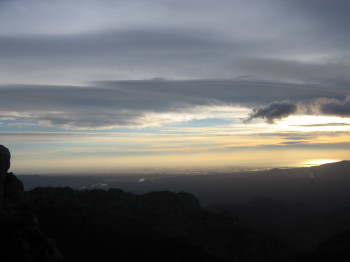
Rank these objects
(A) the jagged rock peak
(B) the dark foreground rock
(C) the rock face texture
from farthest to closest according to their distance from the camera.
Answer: (B) the dark foreground rock, (A) the jagged rock peak, (C) the rock face texture

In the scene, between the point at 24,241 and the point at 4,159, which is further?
the point at 4,159

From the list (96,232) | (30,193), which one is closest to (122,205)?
(30,193)

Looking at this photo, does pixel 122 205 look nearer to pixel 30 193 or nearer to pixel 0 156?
pixel 30 193

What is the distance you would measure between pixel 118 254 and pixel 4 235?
97.8ft

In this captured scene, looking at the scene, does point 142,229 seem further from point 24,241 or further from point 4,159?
point 24,241

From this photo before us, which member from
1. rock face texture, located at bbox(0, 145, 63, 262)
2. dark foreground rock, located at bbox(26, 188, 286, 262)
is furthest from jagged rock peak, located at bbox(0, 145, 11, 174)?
dark foreground rock, located at bbox(26, 188, 286, 262)

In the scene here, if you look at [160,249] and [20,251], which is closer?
[20,251]

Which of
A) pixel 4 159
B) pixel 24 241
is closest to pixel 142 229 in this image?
pixel 4 159

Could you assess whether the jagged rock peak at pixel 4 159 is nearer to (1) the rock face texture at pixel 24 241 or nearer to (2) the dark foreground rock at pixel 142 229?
(1) the rock face texture at pixel 24 241

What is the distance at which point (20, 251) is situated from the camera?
52719mm

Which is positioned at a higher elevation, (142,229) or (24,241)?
(24,241)

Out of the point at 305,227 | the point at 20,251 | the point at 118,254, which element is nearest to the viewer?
the point at 20,251

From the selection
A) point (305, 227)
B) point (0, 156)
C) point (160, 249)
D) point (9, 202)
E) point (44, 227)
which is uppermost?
point (0, 156)

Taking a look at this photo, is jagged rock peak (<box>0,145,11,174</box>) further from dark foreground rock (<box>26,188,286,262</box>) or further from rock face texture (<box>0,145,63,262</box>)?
dark foreground rock (<box>26,188,286,262</box>)
